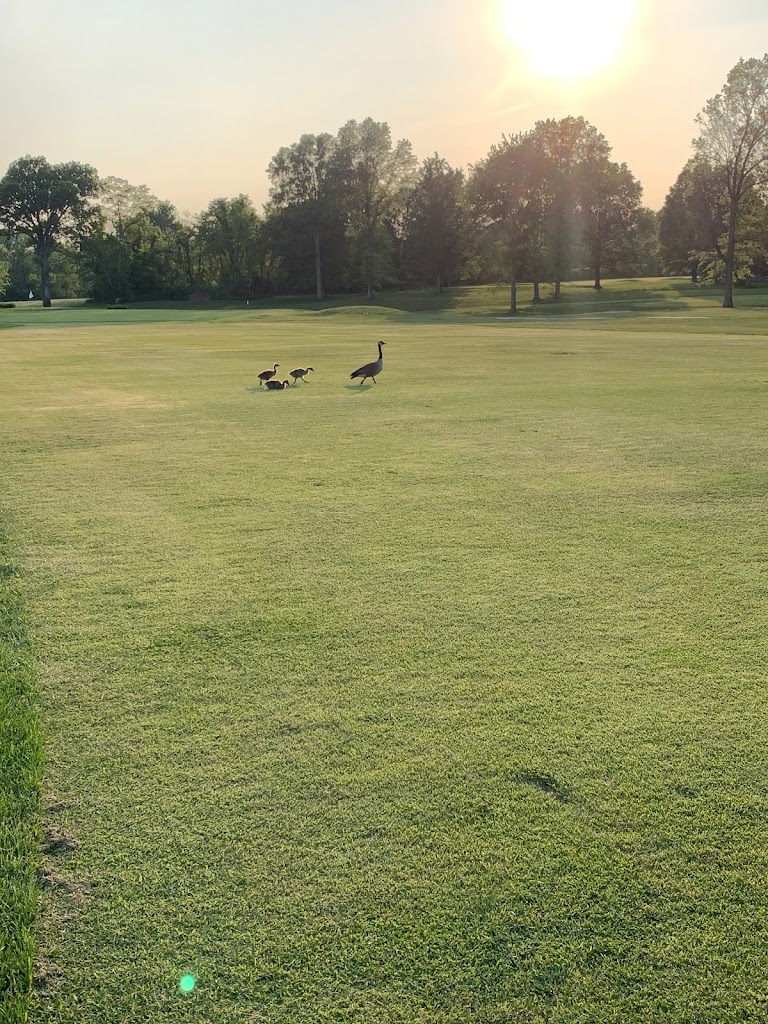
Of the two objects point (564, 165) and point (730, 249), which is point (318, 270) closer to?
point (564, 165)

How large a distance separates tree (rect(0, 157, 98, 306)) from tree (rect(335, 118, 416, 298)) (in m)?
28.1

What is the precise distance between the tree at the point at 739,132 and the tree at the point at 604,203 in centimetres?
1849

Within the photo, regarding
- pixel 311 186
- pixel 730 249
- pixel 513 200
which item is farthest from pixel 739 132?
pixel 311 186

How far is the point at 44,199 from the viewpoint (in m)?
83.4

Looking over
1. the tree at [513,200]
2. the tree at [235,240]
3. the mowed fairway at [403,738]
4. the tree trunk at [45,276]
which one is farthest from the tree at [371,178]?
the mowed fairway at [403,738]

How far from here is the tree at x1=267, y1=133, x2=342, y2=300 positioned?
276 feet

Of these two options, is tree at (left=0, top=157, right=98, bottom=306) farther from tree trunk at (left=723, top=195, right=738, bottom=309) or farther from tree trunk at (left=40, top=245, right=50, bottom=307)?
tree trunk at (left=723, top=195, right=738, bottom=309)

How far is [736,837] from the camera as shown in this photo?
308cm

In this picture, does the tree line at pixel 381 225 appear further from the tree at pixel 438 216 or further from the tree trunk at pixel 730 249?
the tree trunk at pixel 730 249

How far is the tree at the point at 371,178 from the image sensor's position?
270 ft

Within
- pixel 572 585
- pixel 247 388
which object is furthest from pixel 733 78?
pixel 572 585

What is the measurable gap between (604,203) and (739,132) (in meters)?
25.5

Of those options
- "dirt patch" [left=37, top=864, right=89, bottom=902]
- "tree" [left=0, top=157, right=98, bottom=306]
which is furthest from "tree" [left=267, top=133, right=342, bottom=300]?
"dirt patch" [left=37, top=864, right=89, bottom=902]

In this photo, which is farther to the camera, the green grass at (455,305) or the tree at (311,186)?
the tree at (311,186)
